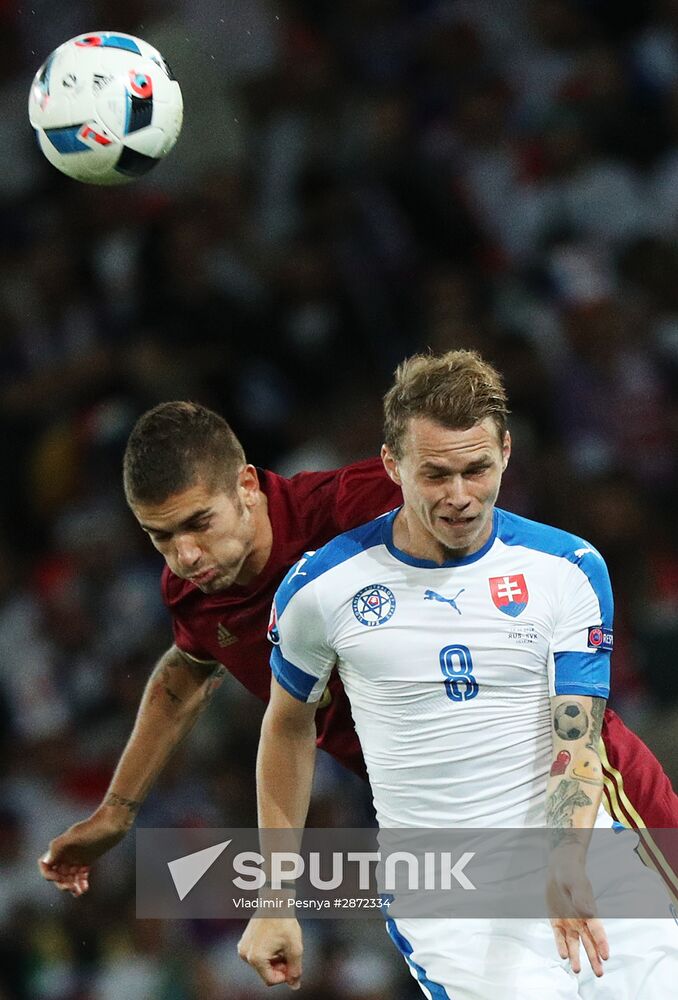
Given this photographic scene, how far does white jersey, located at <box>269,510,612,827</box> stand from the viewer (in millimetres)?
3051

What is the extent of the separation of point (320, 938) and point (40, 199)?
4.15m

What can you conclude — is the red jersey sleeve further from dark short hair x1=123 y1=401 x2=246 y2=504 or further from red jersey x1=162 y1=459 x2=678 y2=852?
dark short hair x1=123 y1=401 x2=246 y2=504

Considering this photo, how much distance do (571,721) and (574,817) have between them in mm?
209

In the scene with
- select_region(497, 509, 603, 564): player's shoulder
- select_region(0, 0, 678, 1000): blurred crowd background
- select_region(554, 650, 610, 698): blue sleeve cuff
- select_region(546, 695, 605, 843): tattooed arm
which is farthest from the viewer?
select_region(0, 0, 678, 1000): blurred crowd background

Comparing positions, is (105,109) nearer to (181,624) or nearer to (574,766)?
(181,624)

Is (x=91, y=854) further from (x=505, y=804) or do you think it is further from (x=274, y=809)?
(x=505, y=804)

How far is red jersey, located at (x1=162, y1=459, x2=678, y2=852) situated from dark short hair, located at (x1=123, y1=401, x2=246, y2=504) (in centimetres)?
24

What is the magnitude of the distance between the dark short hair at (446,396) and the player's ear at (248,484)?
0.51 metres

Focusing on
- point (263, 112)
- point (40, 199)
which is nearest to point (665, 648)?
point (263, 112)

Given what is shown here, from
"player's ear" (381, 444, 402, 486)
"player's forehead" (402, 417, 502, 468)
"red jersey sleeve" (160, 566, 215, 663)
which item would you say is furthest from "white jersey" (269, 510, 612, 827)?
"red jersey sleeve" (160, 566, 215, 663)

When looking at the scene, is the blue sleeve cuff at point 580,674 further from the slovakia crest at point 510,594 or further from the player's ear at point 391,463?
the player's ear at point 391,463

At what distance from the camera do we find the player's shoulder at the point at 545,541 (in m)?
3.12

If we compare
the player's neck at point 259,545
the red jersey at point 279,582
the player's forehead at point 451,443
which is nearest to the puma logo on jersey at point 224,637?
the red jersey at point 279,582

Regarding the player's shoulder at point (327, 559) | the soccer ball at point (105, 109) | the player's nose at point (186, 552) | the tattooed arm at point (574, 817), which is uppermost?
the soccer ball at point (105, 109)
